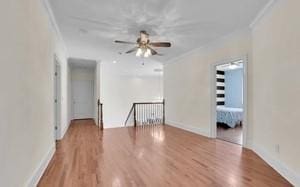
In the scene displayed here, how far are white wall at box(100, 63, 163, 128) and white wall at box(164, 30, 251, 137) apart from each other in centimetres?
316

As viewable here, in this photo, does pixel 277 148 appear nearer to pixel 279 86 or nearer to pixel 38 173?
pixel 279 86

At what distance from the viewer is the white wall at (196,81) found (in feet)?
14.9

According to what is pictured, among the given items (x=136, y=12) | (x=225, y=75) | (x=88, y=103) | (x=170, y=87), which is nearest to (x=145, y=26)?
(x=136, y=12)

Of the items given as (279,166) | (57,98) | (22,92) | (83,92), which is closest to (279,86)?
(279,166)

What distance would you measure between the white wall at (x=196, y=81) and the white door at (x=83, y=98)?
178 inches

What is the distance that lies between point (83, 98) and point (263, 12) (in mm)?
8773

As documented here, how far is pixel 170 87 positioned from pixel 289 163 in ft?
17.6


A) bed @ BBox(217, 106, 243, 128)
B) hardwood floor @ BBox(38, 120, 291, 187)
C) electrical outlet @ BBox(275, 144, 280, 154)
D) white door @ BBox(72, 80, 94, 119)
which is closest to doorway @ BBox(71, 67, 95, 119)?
white door @ BBox(72, 80, 94, 119)

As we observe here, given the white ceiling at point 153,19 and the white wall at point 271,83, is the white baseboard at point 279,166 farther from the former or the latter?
the white ceiling at point 153,19

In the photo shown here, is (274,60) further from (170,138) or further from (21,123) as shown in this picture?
(21,123)

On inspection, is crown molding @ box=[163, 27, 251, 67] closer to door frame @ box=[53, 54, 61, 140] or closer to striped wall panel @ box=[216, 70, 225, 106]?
striped wall panel @ box=[216, 70, 225, 106]

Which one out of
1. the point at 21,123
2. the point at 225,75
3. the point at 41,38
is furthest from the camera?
the point at 225,75

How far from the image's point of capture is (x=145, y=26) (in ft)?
13.2

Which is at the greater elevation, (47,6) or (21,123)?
(47,6)
